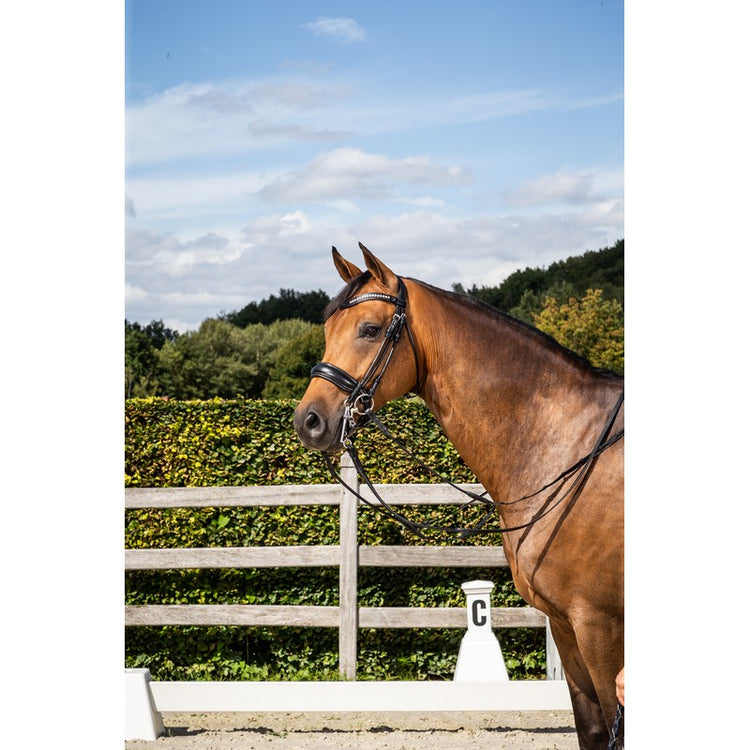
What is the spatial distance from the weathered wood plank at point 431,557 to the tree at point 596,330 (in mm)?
5245

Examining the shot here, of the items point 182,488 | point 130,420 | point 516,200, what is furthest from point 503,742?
point 516,200

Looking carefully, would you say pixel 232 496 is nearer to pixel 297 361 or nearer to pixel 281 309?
pixel 297 361

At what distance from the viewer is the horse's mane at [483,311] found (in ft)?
8.34

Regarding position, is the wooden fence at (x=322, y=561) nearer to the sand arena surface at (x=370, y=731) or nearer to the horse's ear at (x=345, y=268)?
the sand arena surface at (x=370, y=731)

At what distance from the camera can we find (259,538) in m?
5.33

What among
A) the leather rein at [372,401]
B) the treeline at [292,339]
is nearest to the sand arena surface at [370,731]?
the leather rein at [372,401]

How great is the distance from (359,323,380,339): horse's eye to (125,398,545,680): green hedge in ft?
9.13

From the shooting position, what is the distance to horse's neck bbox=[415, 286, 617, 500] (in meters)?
2.48

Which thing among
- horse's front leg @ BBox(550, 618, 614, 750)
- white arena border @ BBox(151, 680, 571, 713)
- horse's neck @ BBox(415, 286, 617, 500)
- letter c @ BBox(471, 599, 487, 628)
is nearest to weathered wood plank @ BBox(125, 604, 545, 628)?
letter c @ BBox(471, 599, 487, 628)

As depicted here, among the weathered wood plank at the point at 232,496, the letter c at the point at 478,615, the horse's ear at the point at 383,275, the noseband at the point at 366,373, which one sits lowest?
the letter c at the point at 478,615

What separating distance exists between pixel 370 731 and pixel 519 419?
2.92 meters

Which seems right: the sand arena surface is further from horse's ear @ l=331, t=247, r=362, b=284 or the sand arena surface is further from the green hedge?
horse's ear @ l=331, t=247, r=362, b=284
